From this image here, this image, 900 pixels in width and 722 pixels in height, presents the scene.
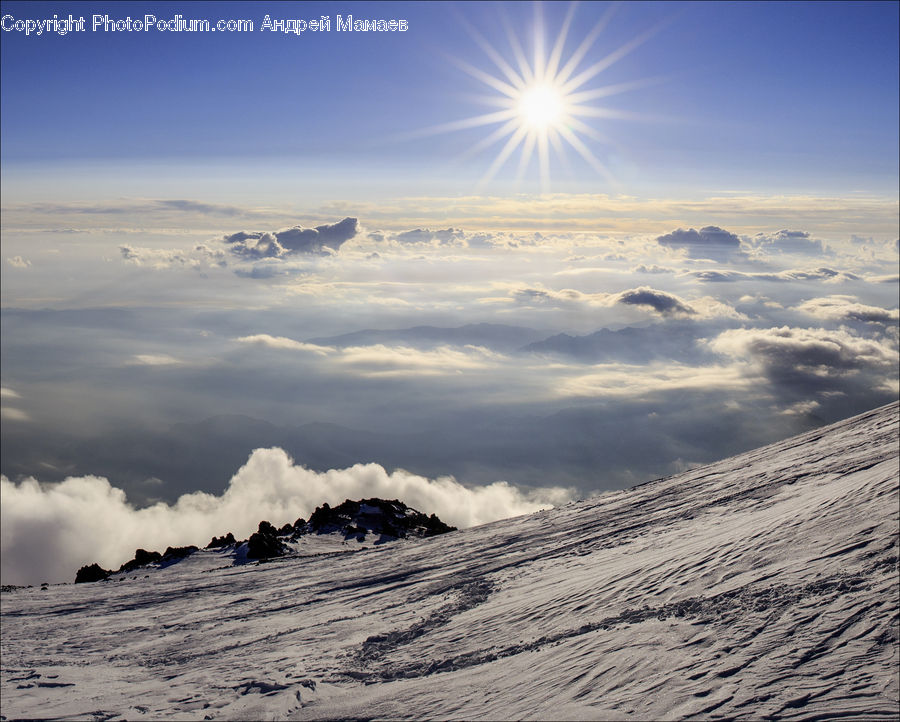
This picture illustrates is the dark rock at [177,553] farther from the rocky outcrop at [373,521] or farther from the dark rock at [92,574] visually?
the rocky outcrop at [373,521]

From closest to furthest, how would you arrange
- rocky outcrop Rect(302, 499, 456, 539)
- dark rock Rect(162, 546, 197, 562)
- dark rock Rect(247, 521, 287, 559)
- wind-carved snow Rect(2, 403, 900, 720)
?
wind-carved snow Rect(2, 403, 900, 720) < dark rock Rect(247, 521, 287, 559) < dark rock Rect(162, 546, 197, 562) < rocky outcrop Rect(302, 499, 456, 539)

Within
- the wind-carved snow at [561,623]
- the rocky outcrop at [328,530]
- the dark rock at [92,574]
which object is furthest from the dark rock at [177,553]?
the wind-carved snow at [561,623]

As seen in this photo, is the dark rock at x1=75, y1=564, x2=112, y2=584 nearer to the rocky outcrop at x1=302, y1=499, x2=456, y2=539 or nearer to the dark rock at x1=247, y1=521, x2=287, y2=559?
the dark rock at x1=247, y1=521, x2=287, y2=559

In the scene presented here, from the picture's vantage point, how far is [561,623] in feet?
71.4

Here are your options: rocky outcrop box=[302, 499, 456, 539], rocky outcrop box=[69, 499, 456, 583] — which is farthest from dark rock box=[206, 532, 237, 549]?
rocky outcrop box=[302, 499, 456, 539]

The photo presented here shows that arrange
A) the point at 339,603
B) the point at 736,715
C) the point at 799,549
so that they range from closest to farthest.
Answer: the point at 736,715, the point at 799,549, the point at 339,603

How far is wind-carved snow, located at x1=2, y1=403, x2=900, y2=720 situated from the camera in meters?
16.0

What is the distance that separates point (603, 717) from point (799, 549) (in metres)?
11.5

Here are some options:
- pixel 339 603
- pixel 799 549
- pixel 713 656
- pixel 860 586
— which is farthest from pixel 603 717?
pixel 339 603

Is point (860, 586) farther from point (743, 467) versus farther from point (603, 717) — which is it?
point (743, 467)

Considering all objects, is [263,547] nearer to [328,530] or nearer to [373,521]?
[328,530]

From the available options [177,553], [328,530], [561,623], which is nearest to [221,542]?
→ [177,553]

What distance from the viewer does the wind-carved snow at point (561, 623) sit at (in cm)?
1599

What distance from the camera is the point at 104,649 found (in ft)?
89.8
